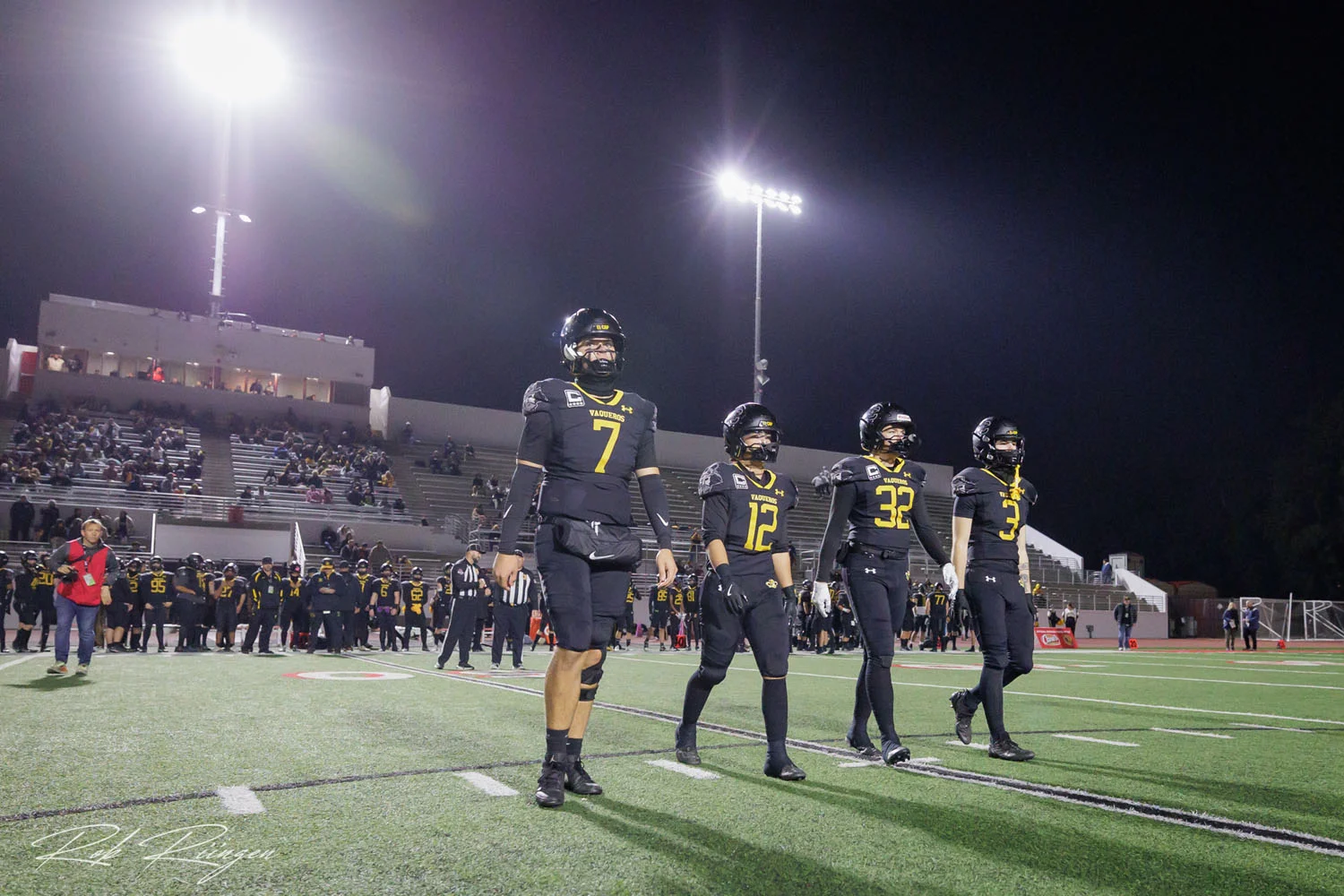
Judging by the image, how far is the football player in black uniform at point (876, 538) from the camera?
5926 mm

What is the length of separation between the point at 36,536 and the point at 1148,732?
28328mm

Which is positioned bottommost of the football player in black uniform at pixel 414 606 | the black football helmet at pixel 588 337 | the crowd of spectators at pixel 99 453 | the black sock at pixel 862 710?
the football player in black uniform at pixel 414 606

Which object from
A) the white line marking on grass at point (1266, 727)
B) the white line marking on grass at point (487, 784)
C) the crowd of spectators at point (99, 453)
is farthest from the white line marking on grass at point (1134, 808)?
the crowd of spectators at point (99, 453)

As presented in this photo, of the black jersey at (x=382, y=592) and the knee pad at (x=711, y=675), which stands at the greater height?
the knee pad at (x=711, y=675)

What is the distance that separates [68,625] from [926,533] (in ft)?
31.9

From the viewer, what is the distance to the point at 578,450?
188 inches

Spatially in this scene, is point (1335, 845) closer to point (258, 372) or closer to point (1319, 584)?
point (258, 372)

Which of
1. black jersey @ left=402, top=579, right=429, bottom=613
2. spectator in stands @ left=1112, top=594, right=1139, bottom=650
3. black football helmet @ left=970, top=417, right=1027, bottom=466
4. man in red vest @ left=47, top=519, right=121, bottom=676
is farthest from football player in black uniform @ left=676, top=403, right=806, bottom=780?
spectator in stands @ left=1112, top=594, right=1139, bottom=650

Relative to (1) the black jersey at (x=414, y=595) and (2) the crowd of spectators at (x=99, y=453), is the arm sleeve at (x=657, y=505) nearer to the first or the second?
(1) the black jersey at (x=414, y=595)

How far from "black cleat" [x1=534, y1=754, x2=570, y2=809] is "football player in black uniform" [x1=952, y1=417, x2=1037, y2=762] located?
2.91m

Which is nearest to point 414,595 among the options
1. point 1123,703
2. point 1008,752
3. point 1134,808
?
point 1123,703

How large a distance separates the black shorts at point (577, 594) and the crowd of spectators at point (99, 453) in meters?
29.8

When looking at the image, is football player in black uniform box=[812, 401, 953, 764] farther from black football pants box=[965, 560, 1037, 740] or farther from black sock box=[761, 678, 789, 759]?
black sock box=[761, 678, 789, 759]

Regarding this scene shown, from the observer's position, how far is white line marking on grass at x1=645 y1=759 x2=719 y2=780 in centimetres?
507
